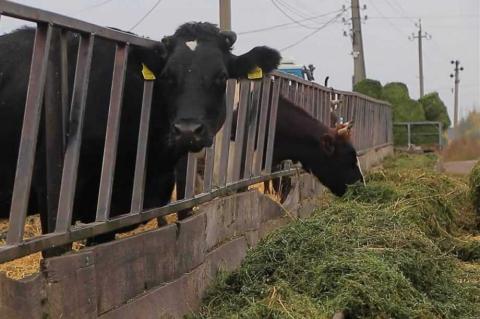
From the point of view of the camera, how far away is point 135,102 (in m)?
5.31

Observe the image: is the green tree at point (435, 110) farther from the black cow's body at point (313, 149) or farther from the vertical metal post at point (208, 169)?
the vertical metal post at point (208, 169)

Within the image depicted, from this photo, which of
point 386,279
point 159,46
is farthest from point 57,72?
point 386,279

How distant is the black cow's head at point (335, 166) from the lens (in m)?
10.4

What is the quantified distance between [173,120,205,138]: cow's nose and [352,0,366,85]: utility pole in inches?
1213

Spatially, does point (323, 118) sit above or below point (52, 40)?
above

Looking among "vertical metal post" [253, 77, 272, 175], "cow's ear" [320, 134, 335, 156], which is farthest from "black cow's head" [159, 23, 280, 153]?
"cow's ear" [320, 134, 335, 156]

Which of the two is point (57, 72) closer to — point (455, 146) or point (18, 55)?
point (18, 55)

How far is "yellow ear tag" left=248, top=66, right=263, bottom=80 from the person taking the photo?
231 inches

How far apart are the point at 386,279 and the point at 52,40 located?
267cm

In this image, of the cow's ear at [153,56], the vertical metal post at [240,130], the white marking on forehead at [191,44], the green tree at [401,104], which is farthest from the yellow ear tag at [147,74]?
the green tree at [401,104]

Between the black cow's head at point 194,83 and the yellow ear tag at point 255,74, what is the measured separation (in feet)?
1.25

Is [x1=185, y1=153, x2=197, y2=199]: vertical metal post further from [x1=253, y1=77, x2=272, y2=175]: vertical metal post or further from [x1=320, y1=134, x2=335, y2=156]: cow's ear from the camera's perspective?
[x1=320, y1=134, x2=335, y2=156]: cow's ear

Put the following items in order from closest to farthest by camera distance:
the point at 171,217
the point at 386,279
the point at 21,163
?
1. the point at 21,163
2. the point at 386,279
3. the point at 171,217

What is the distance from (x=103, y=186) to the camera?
436cm
